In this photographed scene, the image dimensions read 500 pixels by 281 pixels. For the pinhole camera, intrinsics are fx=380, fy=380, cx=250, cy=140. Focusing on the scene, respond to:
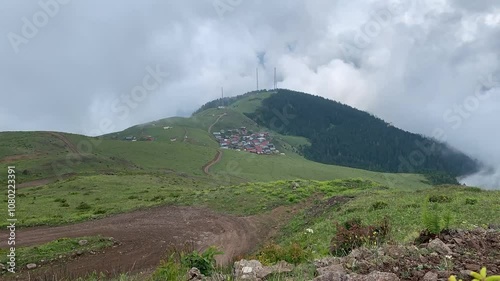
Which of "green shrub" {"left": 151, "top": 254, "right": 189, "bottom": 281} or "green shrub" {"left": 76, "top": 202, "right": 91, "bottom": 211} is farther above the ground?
"green shrub" {"left": 151, "top": 254, "right": 189, "bottom": 281}

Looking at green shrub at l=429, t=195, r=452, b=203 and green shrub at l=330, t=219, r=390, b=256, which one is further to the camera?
green shrub at l=429, t=195, r=452, b=203

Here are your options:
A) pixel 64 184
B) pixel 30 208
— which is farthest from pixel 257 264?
pixel 64 184

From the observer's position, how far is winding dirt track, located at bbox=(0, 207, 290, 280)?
16.5 m

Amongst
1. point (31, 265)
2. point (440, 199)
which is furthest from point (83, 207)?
point (440, 199)

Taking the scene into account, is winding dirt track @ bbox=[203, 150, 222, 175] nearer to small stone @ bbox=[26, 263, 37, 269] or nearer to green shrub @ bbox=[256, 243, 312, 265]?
small stone @ bbox=[26, 263, 37, 269]

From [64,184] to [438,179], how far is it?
168025 millimetres

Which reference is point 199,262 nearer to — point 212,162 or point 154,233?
point 154,233

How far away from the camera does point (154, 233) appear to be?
21.0 meters

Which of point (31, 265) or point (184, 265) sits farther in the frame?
point (31, 265)

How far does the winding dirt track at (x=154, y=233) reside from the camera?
16469 mm

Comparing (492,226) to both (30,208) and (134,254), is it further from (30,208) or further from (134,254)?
(30,208)

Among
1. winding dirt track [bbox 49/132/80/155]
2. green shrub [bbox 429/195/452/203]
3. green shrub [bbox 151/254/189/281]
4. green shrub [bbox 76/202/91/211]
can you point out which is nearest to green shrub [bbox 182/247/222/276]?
green shrub [bbox 151/254/189/281]

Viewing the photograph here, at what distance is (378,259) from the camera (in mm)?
6797

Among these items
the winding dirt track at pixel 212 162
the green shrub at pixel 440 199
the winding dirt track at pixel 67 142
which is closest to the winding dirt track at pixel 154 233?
the green shrub at pixel 440 199
